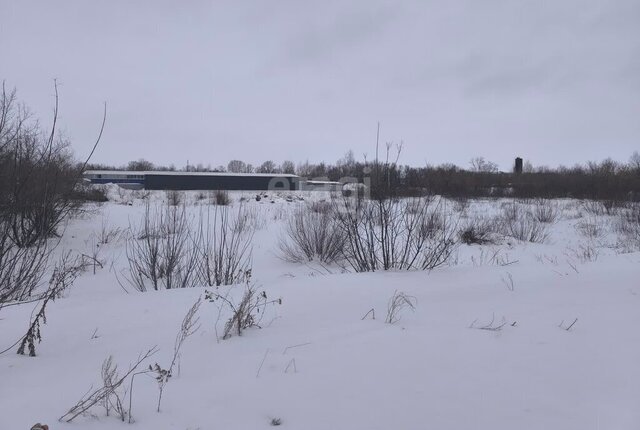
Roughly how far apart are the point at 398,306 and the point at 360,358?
1.11 meters

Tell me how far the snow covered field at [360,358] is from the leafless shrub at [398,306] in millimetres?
49

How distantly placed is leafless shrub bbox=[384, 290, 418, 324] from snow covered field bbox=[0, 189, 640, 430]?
49 mm

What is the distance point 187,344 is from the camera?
2.60 metres

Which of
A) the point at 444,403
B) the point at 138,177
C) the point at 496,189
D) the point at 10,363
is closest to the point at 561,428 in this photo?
the point at 444,403

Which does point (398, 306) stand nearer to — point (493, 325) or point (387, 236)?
point (493, 325)

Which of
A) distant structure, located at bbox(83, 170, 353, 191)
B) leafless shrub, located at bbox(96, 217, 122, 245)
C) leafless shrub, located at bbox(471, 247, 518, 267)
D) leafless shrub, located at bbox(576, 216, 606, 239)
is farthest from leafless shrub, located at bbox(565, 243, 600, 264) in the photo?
distant structure, located at bbox(83, 170, 353, 191)

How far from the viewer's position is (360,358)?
7.75 ft

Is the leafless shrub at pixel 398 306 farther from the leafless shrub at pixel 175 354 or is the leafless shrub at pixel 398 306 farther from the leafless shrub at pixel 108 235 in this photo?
the leafless shrub at pixel 108 235

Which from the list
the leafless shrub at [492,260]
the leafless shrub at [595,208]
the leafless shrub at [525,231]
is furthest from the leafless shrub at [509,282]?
the leafless shrub at [595,208]

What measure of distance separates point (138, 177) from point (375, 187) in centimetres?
4510

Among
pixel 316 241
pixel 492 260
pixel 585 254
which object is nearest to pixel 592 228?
pixel 585 254

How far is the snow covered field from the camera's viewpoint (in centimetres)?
179

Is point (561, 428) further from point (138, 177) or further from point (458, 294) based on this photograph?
point (138, 177)

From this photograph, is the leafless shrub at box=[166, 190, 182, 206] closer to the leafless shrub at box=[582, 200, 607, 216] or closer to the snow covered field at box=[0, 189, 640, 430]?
the snow covered field at box=[0, 189, 640, 430]
